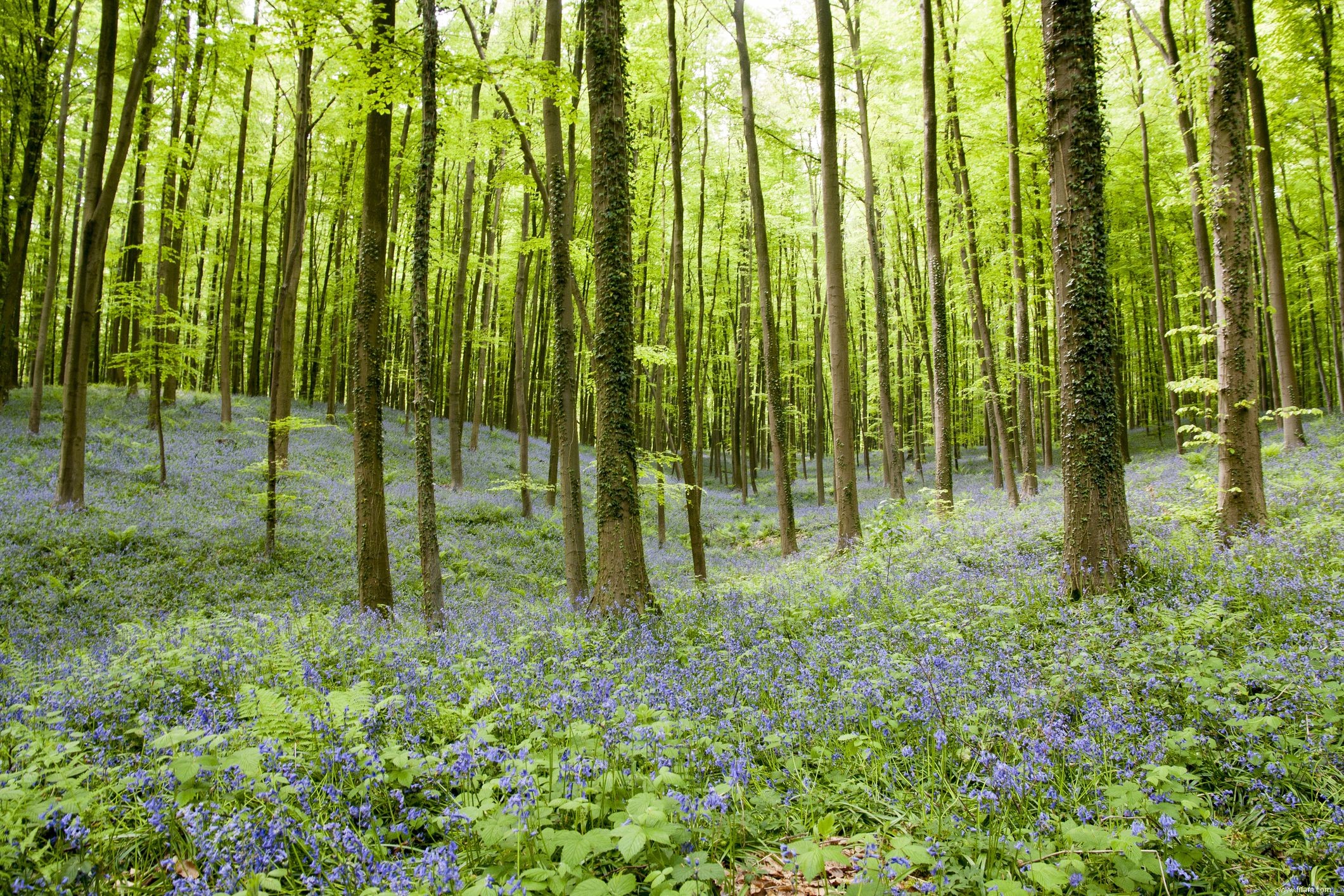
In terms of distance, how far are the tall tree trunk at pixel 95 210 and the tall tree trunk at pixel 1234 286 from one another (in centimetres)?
1526

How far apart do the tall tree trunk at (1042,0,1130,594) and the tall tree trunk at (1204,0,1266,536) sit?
109 inches

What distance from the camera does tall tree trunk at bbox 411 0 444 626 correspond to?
844 centimetres

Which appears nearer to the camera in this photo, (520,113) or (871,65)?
(520,113)

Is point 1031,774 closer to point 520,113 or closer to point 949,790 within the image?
point 949,790

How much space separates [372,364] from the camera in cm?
847

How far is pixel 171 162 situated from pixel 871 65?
62.6ft

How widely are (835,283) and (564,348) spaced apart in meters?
6.09

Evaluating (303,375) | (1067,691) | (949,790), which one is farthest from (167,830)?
(303,375)

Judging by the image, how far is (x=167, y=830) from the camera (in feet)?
9.18

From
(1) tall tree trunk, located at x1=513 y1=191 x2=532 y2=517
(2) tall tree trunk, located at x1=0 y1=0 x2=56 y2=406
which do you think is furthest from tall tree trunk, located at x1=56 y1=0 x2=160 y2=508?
(2) tall tree trunk, located at x1=0 y1=0 x2=56 y2=406

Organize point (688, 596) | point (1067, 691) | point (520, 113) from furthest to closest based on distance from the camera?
point (520, 113) < point (688, 596) < point (1067, 691)

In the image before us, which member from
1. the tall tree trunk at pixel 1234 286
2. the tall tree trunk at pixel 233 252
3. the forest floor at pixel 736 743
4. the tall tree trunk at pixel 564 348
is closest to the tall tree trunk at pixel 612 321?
the forest floor at pixel 736 743

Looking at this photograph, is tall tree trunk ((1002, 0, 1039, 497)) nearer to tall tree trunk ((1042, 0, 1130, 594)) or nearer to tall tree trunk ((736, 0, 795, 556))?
tall tree trunk ((736, 0, 795, 556))

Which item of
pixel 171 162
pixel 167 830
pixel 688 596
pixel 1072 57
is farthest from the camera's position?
pixel 171 162
